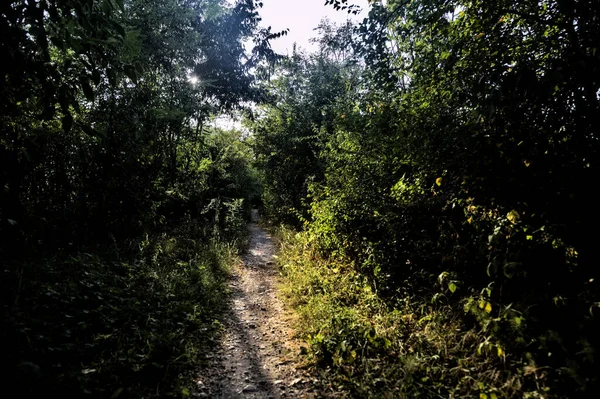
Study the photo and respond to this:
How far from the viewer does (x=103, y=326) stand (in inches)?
157

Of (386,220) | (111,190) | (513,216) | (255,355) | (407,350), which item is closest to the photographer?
(513,216)

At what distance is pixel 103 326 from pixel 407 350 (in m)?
4.00

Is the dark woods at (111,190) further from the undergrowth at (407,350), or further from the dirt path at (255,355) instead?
the undergrowth at (407,350)

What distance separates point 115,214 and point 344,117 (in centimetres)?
672

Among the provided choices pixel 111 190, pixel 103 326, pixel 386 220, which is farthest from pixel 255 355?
pixel 111 190

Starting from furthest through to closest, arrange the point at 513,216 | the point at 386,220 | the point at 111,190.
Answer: the point at 111,190, the point at 386,220, the point at 513,216

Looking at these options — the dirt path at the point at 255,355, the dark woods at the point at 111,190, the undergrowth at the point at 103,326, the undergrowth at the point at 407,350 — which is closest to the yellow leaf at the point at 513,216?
the undergrowth at the point at 407,350

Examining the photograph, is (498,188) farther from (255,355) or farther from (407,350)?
(255,355)

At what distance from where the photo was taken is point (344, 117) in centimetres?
842

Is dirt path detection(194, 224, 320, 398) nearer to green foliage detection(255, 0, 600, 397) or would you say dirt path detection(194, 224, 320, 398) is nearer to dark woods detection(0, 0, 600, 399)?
dark woods detection(0, 0, 600, 399)

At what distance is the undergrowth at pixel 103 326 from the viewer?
2.95 metres

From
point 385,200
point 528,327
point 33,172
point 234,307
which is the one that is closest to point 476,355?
point 528,327

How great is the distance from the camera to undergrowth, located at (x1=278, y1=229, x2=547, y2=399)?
10.5ft

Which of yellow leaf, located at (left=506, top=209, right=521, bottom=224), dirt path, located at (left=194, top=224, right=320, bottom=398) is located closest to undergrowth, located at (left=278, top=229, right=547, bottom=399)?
dirt path, located at (left=194, top=224, right=320, bottom=398)
